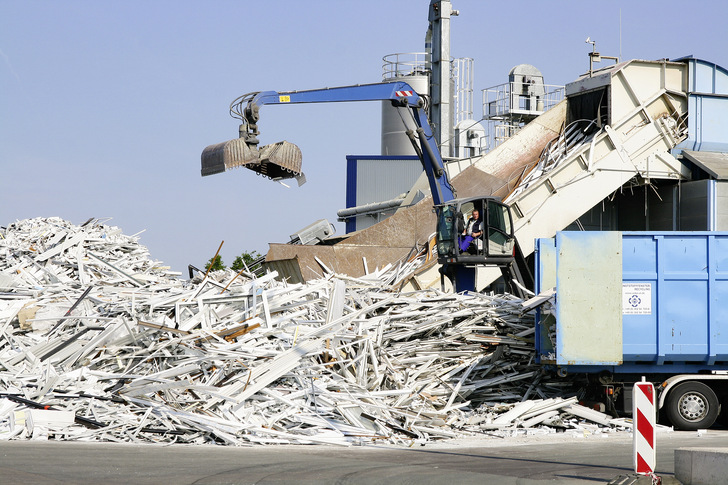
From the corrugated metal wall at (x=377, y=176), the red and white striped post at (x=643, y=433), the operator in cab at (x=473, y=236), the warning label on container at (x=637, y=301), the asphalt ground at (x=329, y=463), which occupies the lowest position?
the asphalt ground at (x=329, y=463)

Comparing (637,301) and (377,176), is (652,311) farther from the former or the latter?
(377,176)

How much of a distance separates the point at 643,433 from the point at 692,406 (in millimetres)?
4735

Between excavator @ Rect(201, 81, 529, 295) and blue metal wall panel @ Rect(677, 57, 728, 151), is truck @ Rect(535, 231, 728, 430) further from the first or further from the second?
blue metal wall panel @ Rect(677, 57, 728, 151)

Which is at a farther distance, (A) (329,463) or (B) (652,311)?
(B) (652,311)

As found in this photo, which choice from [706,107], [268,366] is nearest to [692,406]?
[268,366]

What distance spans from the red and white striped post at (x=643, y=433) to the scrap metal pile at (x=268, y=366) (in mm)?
3627

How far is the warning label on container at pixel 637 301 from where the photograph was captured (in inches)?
473

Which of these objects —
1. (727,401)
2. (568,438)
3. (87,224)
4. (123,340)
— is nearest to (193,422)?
(123,340)

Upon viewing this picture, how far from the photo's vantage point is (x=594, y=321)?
39.2 feet

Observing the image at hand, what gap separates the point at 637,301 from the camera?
12.0 meters

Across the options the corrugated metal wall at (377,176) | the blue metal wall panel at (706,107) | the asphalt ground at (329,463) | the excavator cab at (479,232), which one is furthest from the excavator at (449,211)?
the corrugated metal wall at (377,176)

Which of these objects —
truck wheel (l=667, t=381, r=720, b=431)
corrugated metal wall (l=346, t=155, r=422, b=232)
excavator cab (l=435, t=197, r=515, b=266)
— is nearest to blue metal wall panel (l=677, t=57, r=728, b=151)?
excavator cab (l=435, t=197, r=515, b=266)

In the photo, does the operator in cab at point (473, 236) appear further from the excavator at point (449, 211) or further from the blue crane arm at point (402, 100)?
the blue crane arm at point (402, 100)

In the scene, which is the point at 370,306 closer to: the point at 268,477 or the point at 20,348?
the point at 20,348
